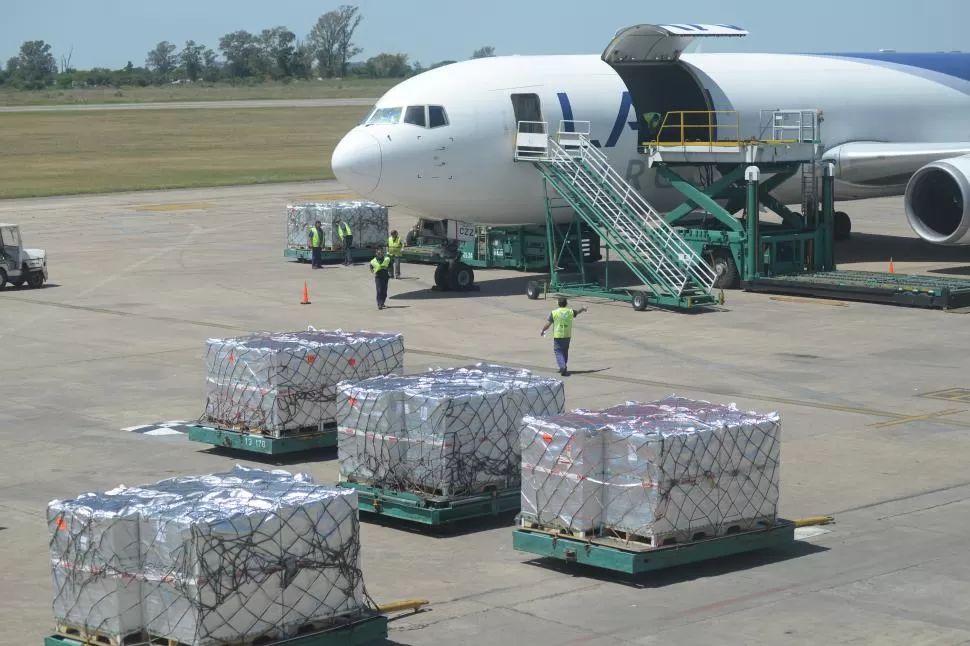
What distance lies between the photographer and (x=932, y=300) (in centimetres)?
3625

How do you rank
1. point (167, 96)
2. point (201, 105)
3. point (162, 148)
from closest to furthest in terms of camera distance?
point (162, 148)
point (201, 105)
point (167, 96)

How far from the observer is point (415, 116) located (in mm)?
38688

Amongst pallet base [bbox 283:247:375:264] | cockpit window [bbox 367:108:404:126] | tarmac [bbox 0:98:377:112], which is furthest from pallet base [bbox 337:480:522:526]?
tarmac [bbox 0:98:377:112]

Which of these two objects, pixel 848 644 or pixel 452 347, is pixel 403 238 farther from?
pixel 848 644

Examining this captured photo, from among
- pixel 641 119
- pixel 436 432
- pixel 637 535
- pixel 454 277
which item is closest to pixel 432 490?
pixel 436 432

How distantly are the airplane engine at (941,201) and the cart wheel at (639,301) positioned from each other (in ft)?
28.9

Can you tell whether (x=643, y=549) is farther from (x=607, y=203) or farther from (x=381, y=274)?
(x=607, y=203)

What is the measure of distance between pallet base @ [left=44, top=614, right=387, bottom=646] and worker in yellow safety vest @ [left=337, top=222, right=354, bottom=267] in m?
32.6

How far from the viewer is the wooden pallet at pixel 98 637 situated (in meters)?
14.0

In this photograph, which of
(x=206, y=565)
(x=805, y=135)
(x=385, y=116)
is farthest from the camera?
(x=805, y=135)

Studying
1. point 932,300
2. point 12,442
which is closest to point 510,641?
point 12,442

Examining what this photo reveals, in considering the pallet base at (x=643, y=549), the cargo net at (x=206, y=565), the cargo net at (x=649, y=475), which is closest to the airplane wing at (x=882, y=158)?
the cargo net at (x=649, y=475)

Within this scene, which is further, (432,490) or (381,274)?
(381,274)

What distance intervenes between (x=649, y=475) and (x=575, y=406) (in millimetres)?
9335
